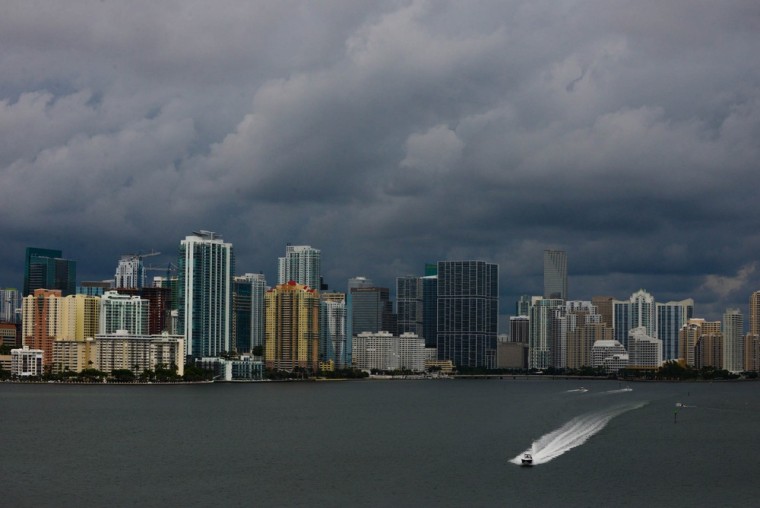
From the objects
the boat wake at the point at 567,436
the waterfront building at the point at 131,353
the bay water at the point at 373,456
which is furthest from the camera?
the waterfront building at the point at 131,353

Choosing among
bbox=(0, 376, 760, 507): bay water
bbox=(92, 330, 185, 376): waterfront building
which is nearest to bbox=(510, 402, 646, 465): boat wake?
bbox=(0, 376, 760, 507): bay water

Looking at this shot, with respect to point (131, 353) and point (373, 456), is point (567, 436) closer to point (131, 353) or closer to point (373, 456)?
point (373, 456)

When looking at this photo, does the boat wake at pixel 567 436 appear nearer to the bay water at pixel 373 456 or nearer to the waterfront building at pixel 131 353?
the bay water at pixel 373 456

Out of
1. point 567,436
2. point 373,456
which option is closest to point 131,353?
point 567,436

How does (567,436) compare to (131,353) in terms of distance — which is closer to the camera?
(567,436)

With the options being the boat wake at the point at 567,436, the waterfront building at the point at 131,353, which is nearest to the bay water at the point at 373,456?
the boat wake at the point at 567,436

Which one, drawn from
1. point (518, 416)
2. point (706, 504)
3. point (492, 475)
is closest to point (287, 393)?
point (518, 416)

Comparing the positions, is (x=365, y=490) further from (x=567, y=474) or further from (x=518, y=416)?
(x=518, y=416)

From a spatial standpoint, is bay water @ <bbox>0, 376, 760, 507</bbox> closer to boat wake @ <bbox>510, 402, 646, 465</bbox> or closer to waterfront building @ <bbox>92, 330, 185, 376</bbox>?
boat wake @ <bbox>510, 402, 646, 465</bbox>
